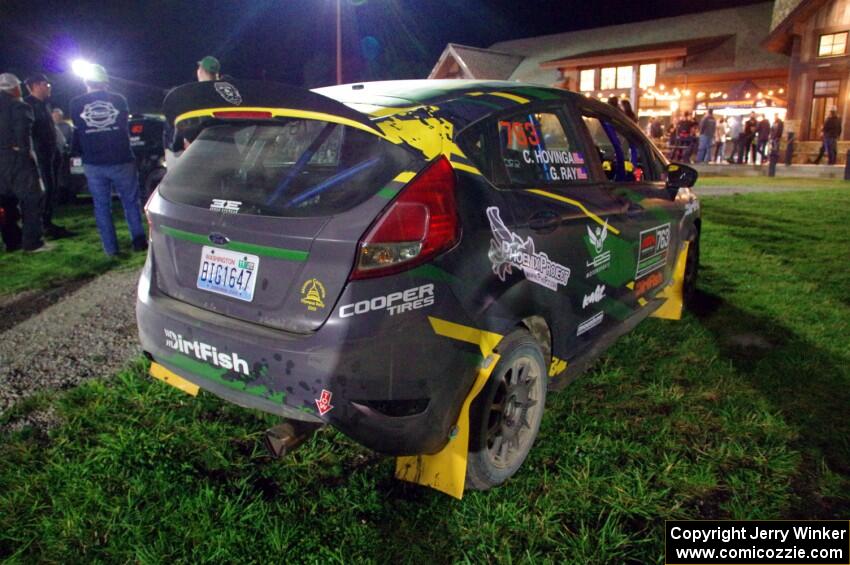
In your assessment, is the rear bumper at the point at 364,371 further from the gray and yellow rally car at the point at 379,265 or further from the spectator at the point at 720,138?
the spectator at the point at 720,138

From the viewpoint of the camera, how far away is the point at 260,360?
2.14m

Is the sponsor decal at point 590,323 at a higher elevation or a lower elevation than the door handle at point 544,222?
lower

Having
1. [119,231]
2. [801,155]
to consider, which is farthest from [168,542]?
[801,155]

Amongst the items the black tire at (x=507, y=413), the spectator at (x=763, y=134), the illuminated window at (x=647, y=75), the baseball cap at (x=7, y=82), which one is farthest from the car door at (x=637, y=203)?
the illuminated window at (x=647, y=75)

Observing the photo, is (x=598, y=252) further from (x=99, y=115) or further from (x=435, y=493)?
(x=99, y=115)

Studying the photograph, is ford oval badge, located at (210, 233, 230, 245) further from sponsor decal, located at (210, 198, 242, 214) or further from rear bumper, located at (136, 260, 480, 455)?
rear bumper, located at (136, 260, 480, 455)

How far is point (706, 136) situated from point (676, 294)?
20.3 m

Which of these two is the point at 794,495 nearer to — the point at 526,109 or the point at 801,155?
the point at 526,109

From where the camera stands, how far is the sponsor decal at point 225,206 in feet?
7.54

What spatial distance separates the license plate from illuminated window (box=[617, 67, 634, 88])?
1254 inches

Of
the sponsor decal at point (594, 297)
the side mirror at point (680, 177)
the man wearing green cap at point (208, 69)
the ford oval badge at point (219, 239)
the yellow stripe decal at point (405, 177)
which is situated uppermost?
the man wearing green cap at point (208, 69)

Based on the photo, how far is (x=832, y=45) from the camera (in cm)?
2392

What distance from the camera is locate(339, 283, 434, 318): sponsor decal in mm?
2008

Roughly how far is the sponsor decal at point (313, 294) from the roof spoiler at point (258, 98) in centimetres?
59
